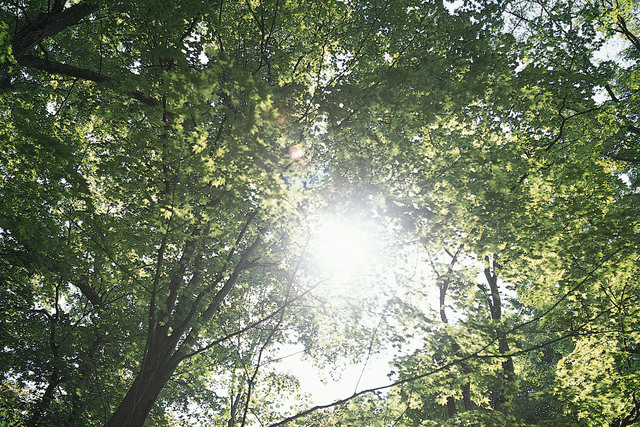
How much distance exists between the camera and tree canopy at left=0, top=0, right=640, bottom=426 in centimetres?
495

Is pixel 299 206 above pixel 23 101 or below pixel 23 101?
below

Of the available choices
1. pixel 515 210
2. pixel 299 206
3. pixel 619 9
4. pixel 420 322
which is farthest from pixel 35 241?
pixel 619 9

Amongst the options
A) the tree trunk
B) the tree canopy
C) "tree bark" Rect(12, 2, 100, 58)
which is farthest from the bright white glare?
"tree bark" Rect(12, 2, 100, 58)

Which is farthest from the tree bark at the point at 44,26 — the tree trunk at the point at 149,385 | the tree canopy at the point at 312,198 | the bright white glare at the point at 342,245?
the bright white glare at the point at 342,245

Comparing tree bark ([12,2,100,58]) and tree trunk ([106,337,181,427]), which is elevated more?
tree bark ([12,2,100,58])

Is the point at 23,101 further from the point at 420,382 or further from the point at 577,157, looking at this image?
the point at 577,157

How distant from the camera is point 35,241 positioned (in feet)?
19.0

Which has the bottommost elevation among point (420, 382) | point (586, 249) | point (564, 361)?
point (420, 382)

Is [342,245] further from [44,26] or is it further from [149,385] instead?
[44,26]

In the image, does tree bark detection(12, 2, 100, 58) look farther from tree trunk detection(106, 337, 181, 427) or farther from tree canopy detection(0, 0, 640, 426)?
tree trunk detection(106, 337, 181, 427)

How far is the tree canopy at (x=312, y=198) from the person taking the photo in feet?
16.2

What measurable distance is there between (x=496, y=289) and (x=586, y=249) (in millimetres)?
6730

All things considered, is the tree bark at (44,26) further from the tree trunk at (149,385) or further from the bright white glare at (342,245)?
the bright white glare at (342,245)

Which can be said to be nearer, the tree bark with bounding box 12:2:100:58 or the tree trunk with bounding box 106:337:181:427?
the tree trunk with bounding box 106:337:181:427
